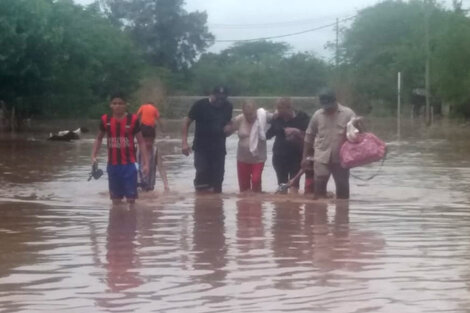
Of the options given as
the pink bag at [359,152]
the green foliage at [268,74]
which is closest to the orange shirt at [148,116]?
the pink bag at [359,152]

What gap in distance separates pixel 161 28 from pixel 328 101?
90002 millimetres

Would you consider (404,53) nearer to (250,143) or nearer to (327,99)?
(250,143)

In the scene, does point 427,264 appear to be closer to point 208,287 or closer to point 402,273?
point 402,273

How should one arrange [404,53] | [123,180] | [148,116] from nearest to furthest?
[123,180], [148,116], [404,53]

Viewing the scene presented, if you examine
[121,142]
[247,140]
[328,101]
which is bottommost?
[247,140]

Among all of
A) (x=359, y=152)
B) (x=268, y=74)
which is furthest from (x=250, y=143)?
(x=268, y=74)

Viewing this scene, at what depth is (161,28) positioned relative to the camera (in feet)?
339

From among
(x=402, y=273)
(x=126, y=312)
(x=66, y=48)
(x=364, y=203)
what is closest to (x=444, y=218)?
(x=364, y=203)

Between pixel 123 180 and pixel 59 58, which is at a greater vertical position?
pixel 59 58

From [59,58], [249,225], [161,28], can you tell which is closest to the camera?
[249,225]

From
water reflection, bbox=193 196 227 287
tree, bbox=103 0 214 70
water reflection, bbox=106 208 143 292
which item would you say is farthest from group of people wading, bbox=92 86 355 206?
tree, bbox=103 0 214 70

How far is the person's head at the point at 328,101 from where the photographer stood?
14.3 metres

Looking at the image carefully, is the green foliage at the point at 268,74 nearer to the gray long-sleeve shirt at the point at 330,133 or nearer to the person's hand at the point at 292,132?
the person's hand at the point at 292,132

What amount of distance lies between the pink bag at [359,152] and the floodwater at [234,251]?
0.57 metres
